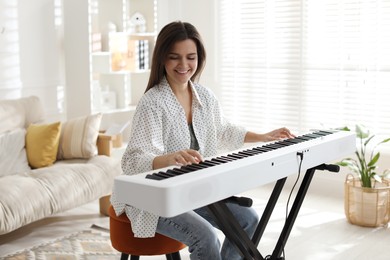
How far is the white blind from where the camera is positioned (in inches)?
177

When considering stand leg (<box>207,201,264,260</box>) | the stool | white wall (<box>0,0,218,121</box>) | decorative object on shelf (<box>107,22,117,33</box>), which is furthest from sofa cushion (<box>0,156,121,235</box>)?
stand leg (<box>207,201,264,260</box>)

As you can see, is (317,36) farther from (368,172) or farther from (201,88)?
(201,88)

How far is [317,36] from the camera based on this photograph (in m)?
4.80

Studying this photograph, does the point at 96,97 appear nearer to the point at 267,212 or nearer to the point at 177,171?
the point at 267,212


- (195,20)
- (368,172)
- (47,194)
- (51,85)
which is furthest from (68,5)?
(368,172)

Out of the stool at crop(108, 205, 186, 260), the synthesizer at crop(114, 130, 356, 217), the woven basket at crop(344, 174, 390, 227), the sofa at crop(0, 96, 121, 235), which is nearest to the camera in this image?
the synthesizer at crop(114, 130, 356, 217)

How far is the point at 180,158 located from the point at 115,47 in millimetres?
3251

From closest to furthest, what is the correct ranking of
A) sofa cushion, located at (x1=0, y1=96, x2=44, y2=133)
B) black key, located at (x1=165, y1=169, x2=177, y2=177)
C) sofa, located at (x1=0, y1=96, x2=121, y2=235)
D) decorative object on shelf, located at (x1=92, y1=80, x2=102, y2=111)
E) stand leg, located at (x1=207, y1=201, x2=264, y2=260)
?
black key, located at (x1=165, y1=169, x2=177, y2=177), stand leg, located at (x1=207, y1=201, x2=264, y2=260), sofa, located at (x1=0, y1=96, x2=121, y2=235), sofa cushion, located at (x1=0, y1=96, x2=44, y2=133), decorative object on shelf, located at (x1=92, y1=80, x2=102, y2=111)

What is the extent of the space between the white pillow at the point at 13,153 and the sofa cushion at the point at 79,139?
0.89 feet

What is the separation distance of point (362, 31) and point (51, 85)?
2511mm

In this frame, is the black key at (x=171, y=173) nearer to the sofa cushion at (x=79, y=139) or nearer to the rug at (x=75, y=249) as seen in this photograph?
the rug at (x=75, y=249)

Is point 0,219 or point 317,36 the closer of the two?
point 0,219

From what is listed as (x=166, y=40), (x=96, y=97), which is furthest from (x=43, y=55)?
(x=166, y=40)

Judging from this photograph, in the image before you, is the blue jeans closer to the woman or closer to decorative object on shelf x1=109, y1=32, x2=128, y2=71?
the woman
